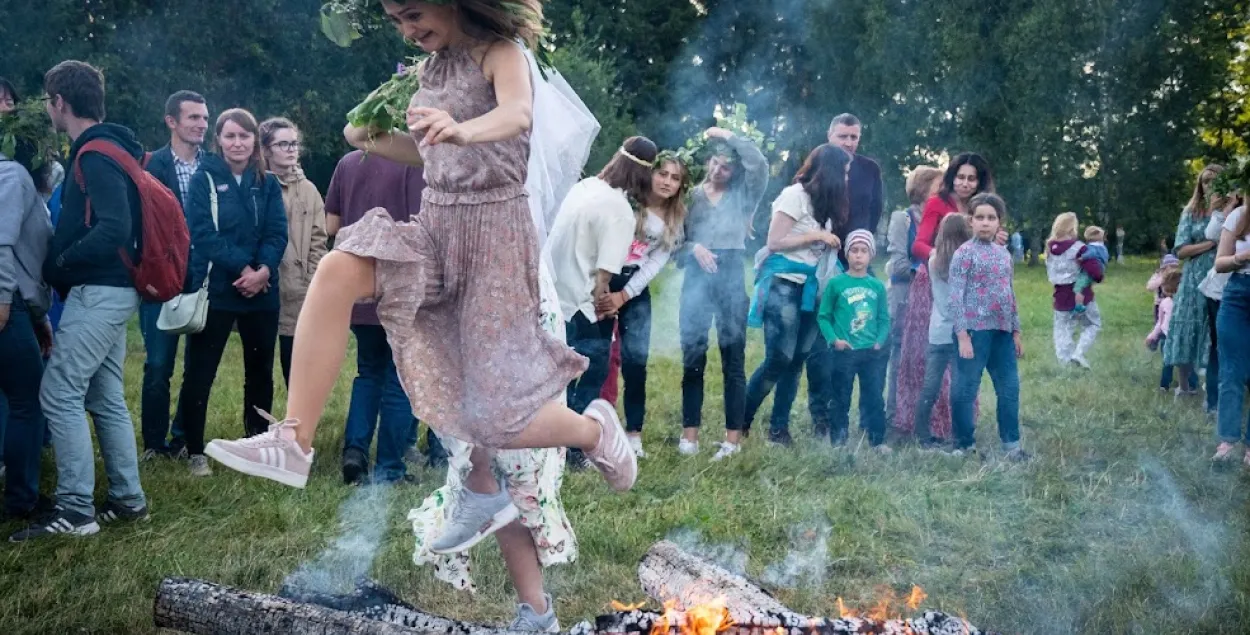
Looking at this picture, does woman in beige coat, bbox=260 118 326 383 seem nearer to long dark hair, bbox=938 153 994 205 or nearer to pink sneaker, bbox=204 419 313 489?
pink sneaker, bbox=204 419 313 489

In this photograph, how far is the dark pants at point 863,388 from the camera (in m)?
7.13

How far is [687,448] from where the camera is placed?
691 centimetres

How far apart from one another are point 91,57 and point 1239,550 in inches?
683

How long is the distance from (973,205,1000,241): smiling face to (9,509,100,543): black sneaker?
17.0 feet

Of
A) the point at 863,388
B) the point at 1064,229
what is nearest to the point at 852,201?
the point at 863,388

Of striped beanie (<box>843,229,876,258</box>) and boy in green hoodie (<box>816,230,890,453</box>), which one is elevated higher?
striped beanie (<box>843,229,876,258</box>)

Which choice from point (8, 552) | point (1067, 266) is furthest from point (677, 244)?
point (1067, 266)

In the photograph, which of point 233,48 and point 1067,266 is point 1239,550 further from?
point 233,48

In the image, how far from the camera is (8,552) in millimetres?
4559

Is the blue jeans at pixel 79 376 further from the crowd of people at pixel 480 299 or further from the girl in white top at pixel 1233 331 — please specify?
the girl in white top at pixel 1233 331

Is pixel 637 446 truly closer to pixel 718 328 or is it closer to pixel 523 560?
pixel 718 328

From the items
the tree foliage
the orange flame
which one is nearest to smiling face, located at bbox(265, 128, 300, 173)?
the orange flame

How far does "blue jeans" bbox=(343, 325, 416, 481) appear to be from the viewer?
5926 mm

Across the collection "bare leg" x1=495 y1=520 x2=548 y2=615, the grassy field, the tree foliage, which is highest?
the tree foliage
